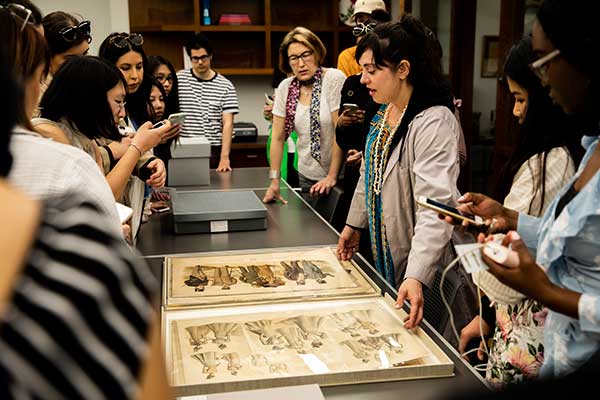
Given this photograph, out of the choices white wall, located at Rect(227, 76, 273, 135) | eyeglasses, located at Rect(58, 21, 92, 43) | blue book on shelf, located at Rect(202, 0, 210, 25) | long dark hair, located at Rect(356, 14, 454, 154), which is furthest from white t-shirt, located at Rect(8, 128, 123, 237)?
white wall, located at Rect(227, 76, 273, 135)

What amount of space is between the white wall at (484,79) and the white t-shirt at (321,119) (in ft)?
3.08

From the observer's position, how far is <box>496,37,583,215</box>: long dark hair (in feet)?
5.00

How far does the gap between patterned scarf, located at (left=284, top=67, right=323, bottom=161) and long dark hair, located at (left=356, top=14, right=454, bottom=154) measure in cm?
166

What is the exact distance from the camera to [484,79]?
4016mm

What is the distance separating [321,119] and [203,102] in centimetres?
113

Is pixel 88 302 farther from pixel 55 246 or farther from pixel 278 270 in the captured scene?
pixel 278 270

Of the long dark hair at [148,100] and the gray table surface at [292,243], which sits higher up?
the long dark hair at [148,100]

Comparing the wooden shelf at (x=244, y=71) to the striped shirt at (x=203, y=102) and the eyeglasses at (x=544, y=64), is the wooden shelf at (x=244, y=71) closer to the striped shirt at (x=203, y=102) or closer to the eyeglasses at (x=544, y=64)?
the striped shirt at (x=203, y=102)

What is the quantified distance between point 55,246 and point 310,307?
127 centimetres

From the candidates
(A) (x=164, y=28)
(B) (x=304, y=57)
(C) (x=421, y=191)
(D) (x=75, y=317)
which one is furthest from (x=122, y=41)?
(D) (x=75, y=317)

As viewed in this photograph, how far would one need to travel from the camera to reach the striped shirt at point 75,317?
0.42 metres

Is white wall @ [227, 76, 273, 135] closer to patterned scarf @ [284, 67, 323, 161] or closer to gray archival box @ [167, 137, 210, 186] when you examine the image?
patterned scarf @ [284, 67, 323, 161]

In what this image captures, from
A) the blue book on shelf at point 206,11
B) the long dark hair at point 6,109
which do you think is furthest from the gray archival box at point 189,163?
the long dark hair at point 6,109

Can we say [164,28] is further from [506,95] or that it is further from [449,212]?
[449,212]
